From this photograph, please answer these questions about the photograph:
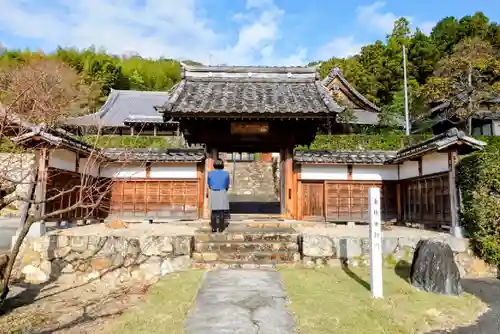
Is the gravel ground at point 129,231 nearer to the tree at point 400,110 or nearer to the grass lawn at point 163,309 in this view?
the grass lawn at point 163,309

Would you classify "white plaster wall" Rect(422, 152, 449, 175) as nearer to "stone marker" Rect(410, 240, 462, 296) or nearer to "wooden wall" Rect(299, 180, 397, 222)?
"wooden wall" Rect(299, 180, 397, 222)

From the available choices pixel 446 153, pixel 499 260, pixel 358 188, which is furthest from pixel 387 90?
pixel 499 260

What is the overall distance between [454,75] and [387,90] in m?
14.5

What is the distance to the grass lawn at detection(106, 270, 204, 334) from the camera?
438cm

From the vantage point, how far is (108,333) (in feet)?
14.1

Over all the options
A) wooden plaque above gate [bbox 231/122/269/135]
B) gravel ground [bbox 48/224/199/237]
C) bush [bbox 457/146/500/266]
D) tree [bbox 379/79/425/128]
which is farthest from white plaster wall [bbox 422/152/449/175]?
tree [bbox 379/79/425/128]

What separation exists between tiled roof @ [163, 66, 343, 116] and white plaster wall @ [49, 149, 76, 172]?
3.41 metres

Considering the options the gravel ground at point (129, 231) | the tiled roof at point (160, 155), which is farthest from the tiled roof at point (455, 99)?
the gravel ground at point (129, 231)

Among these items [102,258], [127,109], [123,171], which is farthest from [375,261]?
[127,109]

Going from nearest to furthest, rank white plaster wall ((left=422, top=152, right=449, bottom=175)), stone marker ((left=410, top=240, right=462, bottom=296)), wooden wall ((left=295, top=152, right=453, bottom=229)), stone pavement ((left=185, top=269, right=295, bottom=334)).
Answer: stone pavement ((left=185, top=269, right=295, bottom=334)), stone marker ((left=410, top=240, right=462, bottom=296)), white plaster wall ((left=422, top=152, right=449, bottom=175)), wooden wall ((left=295, top=152, right=453, bottom=229))

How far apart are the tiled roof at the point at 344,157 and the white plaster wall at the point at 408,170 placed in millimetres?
536

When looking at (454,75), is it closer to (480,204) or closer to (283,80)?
(283,80)

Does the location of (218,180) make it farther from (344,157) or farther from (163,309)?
(344,157)

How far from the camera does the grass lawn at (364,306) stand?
4.55 metres
